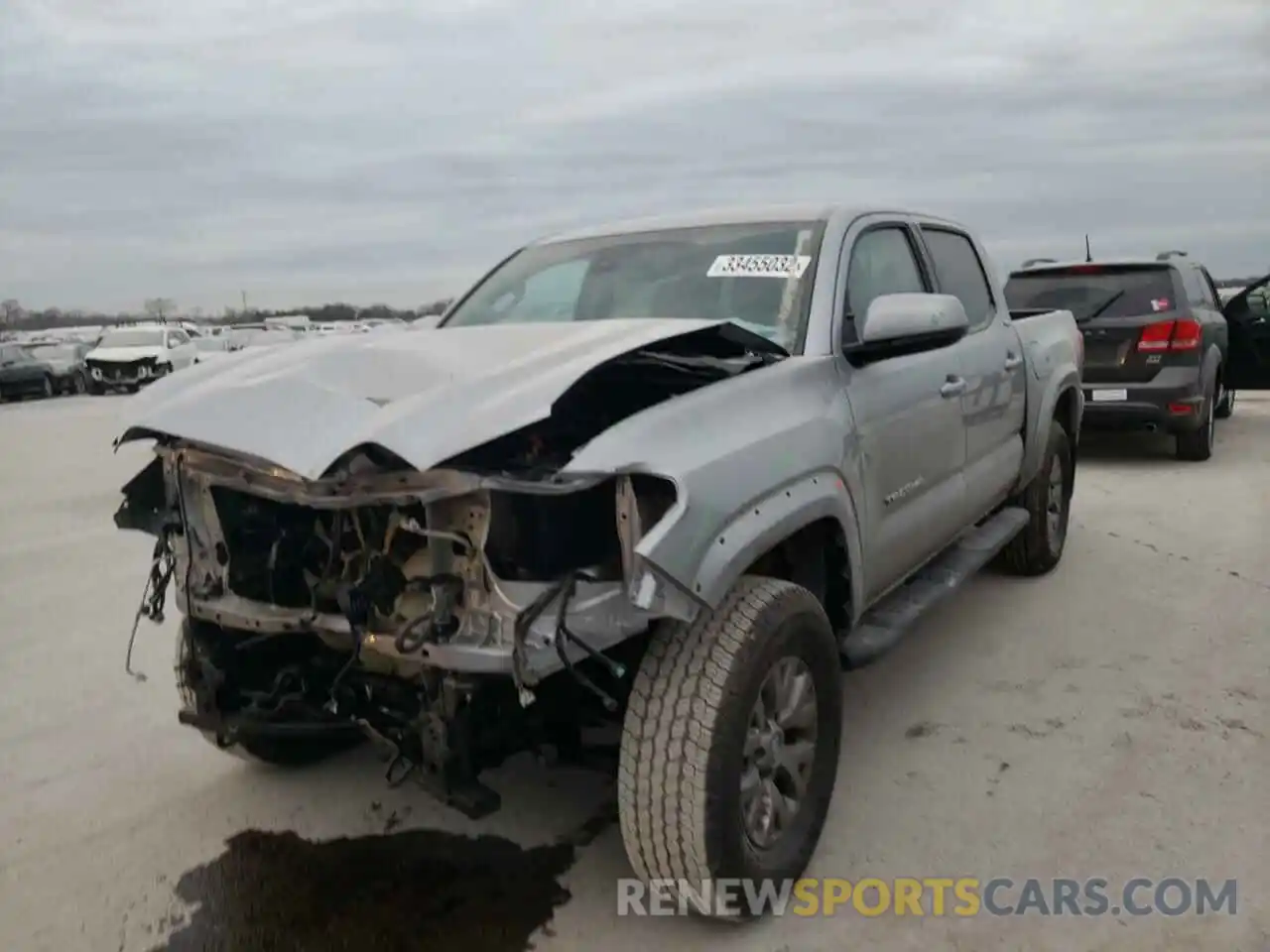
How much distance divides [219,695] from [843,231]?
2.51 metres

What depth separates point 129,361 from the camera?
26656 mm

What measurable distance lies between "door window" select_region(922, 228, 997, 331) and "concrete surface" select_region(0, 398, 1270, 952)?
1.46 meters

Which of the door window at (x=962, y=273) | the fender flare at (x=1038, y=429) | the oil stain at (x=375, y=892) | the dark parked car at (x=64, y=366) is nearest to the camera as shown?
the oil stain at (x=375, y=892)

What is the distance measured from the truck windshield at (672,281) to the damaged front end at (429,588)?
1.78 feet

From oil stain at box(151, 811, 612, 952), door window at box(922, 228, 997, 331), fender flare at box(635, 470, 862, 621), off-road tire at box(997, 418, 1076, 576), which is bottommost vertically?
oil stain at box(151, 811, 612, 952)

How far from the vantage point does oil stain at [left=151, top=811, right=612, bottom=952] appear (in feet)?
9.21

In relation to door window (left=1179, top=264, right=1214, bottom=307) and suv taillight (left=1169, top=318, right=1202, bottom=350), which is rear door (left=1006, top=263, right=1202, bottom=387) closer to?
suv taillight (left=1169, top=318, right=1202, bottom=350)

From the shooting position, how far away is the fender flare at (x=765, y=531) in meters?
2.51

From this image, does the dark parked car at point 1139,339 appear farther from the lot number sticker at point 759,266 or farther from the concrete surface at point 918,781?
the lot number sticker at point 759,266

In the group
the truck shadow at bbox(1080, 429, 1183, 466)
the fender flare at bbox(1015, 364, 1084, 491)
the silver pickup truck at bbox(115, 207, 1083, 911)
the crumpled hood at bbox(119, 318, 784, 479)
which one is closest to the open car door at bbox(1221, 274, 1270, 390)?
the truck shadow at bbox(1080, 429, 1183, 466)

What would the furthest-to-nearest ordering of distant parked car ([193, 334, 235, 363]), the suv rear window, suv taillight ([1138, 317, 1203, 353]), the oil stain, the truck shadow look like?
distant parked car ([193, 334, 235, 363]), the truck shadow, the suv rear window, suv taillight ([1138, 317, 1203, 353]), the oil stain

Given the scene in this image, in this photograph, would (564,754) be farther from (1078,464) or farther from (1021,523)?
(1078,464)

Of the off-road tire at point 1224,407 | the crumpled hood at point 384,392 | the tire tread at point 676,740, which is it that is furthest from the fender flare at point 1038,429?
the off-road tire at point 1224,407

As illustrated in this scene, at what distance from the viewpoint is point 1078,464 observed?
9594 mm
